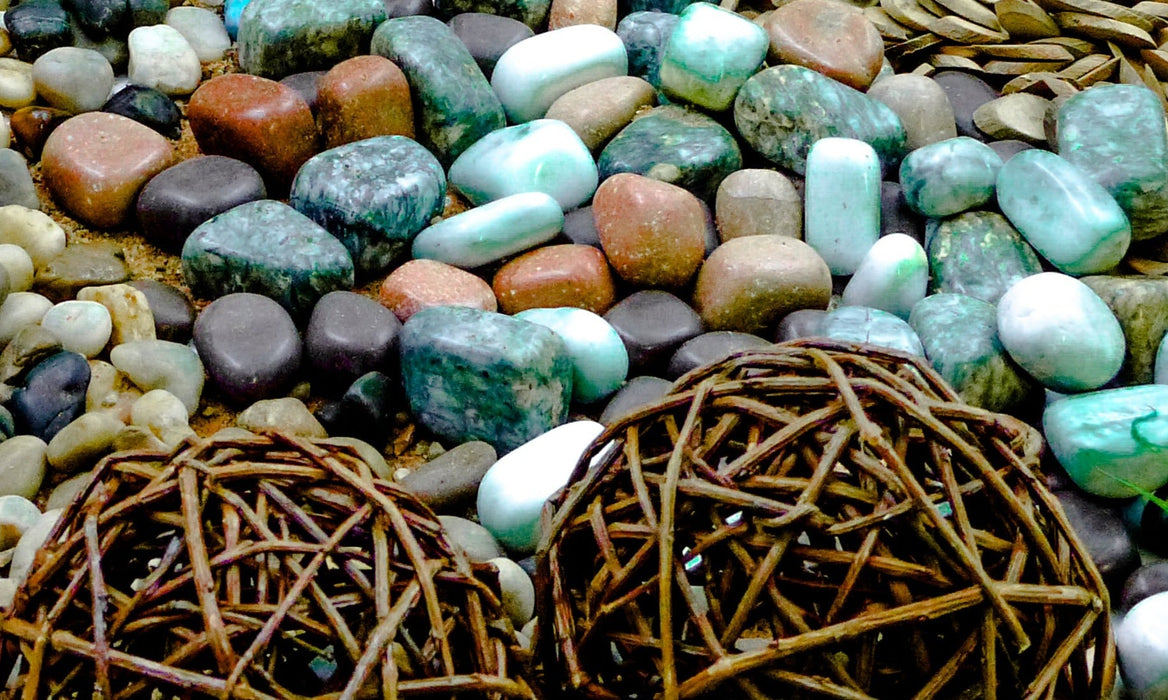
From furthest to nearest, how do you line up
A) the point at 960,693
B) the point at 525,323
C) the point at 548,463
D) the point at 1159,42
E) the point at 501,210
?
the point at 1159,42 → the point at 501,210 → the point at 525,323 → the point at 548,463 → the point at 960,693

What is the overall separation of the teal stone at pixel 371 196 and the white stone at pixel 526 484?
1.83 ft

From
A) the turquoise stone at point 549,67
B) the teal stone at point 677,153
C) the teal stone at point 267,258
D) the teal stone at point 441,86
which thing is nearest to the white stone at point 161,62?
the teal stone at point 441,86

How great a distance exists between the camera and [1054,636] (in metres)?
0.75

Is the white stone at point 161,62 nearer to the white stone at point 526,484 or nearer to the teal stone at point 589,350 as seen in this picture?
the teal stone at point 589,350

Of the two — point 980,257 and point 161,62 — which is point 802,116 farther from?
point 161,62

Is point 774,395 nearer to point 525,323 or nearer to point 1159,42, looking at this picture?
point 525,323

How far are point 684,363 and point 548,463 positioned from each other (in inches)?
14.0

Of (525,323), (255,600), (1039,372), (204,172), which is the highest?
(255,600)

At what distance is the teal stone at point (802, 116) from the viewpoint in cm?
191

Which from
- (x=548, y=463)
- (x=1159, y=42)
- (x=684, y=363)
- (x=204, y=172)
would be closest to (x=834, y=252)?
(x=684, y=363)

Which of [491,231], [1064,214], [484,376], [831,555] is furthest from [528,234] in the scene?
[831,555]

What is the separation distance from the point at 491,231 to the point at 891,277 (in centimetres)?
64

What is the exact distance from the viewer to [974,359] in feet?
5.10

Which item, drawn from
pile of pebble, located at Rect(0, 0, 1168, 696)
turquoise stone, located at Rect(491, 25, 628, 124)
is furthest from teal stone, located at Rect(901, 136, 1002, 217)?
turquoise stone, located at Rect(491, 25, 628, 124)
